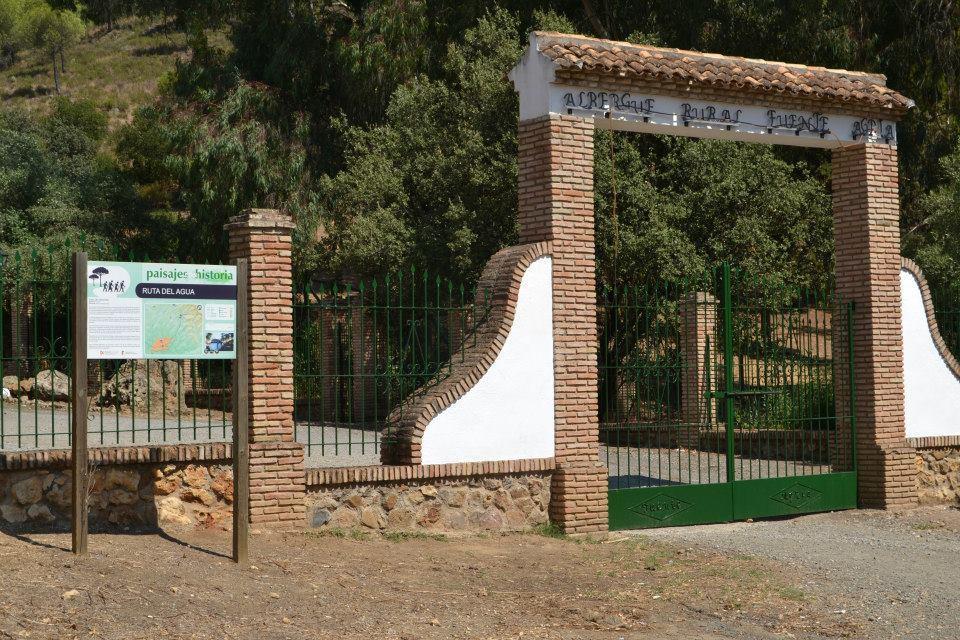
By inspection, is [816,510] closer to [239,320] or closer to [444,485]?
[444,485]

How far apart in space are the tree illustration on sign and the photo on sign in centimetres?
84

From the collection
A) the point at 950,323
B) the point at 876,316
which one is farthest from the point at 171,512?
the point at 950,323

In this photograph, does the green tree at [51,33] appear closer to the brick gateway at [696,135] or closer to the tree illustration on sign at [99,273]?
the brick gateway at [696,135]

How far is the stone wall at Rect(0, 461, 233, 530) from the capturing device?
838cm

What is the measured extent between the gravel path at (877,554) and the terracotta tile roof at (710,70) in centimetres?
456

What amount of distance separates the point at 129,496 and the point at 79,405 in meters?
1.42

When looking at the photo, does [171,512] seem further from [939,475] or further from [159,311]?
[939,475]

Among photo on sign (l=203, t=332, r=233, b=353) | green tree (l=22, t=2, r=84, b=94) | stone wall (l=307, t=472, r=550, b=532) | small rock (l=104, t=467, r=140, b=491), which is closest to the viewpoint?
photo on sign (l=203, t=332, r=233, b=353)

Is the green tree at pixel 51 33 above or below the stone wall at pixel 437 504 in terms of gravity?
above

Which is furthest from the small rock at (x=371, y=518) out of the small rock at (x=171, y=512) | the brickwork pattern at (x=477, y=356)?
the small rock at (x=171, y=512)

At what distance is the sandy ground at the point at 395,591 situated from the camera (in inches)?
256

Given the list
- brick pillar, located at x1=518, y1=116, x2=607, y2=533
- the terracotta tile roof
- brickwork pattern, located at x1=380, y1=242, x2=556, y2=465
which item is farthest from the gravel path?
the terracotta tile roof

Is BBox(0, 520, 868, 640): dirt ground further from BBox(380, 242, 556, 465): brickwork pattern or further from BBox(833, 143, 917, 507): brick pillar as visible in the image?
BBox(833, 143, 917, 507): brick pillar

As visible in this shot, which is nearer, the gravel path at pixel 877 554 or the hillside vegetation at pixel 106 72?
the gravel path at pixel 877 554
